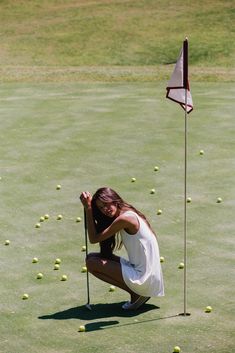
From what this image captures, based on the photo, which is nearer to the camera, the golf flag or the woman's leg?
the golf flag

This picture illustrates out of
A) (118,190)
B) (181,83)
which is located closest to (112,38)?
(118,190)

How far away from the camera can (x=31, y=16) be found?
52.9 meters

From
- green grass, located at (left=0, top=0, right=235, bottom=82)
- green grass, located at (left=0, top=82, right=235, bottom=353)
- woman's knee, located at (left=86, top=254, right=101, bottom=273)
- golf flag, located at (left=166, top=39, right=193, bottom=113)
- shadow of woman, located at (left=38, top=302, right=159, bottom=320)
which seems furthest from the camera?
green grass, located at (left=0, top=0, right=235, bottom=82)

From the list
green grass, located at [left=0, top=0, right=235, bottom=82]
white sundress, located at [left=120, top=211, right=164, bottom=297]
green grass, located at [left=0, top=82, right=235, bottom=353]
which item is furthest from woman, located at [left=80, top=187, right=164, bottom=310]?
green grass, located at [left=0, top=0, right=235, bottom=82]

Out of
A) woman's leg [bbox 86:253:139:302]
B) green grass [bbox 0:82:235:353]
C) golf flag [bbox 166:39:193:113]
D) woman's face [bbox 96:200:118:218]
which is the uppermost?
golf flag [bbox 166:39:193:113]

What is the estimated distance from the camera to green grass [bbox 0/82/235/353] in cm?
1230

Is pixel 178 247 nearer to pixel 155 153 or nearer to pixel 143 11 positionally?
pixel 155 153

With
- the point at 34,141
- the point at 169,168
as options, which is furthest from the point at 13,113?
the point at 169,168

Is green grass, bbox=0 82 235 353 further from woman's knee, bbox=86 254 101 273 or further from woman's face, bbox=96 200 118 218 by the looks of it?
woman's face, bbox=96 200 118 218

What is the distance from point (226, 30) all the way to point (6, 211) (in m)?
31.4

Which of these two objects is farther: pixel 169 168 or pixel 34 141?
pixel 34 141

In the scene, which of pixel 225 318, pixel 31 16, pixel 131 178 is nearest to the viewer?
pixel 225 318

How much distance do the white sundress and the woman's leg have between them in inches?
3.9

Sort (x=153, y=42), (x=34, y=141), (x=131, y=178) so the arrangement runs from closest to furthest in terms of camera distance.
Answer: (x=131, y=178)
(x=34, y=141)
(x=153, y=42)
